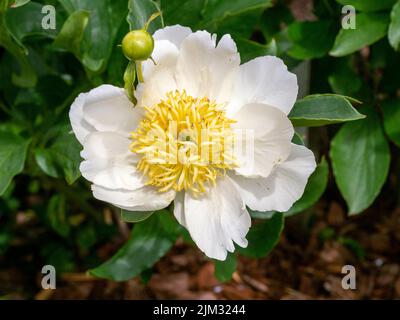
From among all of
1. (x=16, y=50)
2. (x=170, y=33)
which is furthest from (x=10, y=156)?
(x=170, y=33)

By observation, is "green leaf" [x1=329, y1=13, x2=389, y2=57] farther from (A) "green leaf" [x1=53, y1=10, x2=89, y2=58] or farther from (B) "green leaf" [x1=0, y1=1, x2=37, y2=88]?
(B) "green leaf" [x1=0, y1=1, x2=37, y2=88]

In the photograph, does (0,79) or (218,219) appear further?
Answer: (0,79)

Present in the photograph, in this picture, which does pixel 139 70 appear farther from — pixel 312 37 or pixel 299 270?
pixel 299 270

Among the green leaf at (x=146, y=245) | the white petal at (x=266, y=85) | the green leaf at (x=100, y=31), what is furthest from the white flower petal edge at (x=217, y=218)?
the green leaf at (x=100, y=31)

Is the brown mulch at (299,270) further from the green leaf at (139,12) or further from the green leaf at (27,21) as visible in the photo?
the green leaf at (139,12)

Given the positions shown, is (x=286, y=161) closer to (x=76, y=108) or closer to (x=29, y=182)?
(x=76, y=108)

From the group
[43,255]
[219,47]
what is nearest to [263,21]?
[219,47]
